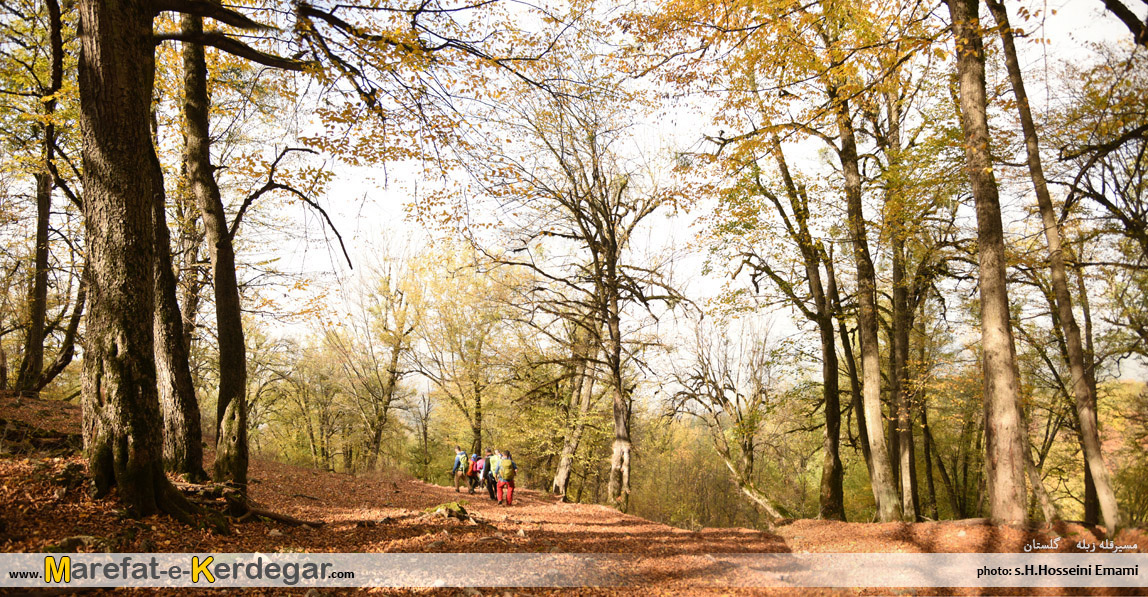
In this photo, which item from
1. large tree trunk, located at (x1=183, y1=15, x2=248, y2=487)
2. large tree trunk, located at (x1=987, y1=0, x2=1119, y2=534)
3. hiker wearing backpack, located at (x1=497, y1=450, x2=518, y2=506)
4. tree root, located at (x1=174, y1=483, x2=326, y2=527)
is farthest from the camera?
hiker wearing backpack, located at (x1=497, y1=450, x2=518, y2=506)

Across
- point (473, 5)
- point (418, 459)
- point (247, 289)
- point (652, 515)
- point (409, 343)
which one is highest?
point (473, 5)

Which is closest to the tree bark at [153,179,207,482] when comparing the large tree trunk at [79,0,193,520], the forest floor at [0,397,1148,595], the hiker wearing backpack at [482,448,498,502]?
the forest floor at [0,397,1148,595]

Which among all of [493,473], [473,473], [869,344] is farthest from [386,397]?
[869,344]

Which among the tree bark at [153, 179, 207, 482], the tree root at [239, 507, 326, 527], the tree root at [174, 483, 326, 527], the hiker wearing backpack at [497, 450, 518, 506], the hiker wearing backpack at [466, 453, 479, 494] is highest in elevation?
the tree bark at [153, 179, 207, 482]

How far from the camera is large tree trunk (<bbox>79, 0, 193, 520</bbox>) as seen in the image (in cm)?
483

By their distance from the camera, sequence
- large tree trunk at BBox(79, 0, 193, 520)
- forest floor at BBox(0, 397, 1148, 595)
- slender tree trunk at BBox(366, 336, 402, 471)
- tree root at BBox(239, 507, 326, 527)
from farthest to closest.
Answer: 1. slender tree trunk at BBox(366, 336, 402, 471)
2. tree root at BBox(239, 507, 326, 527)
3. large tree trunk at BBox(79, 0, 193, 520)
4. forest floor at BBox(0, 397, 1148, 595)

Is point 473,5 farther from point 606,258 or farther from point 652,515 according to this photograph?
point 652,515

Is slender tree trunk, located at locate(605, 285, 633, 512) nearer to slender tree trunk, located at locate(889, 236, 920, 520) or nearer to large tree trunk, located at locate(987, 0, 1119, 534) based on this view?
slender tree trunk, located at locate(889, 236, 920, 520)

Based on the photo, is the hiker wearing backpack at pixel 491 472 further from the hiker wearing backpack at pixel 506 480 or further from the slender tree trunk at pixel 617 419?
the slender tree trunk at pixel 617 419

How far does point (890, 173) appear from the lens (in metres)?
13.0

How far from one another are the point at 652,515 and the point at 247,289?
18072 millimetres

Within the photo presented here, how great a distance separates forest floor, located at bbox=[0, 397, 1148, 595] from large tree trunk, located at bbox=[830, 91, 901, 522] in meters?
1.44

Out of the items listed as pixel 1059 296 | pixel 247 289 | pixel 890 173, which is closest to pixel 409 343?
pixel 247 289

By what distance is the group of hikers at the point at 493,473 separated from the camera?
43.2ft
